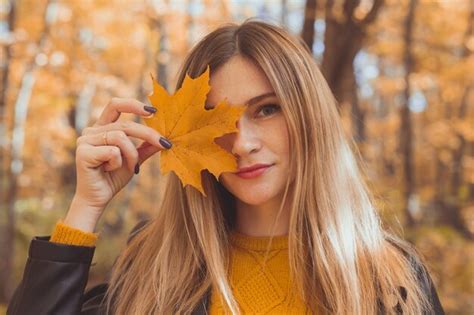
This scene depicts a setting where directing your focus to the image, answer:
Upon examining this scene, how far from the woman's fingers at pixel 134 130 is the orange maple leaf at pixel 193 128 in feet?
0.13

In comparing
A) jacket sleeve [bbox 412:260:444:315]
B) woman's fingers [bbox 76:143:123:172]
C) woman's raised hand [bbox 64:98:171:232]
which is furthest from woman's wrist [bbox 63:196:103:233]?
jacket sleeve [bbox 412:260:444:315]

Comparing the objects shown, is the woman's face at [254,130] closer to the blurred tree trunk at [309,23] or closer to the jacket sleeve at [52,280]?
the jacket sleeve at [52,280]

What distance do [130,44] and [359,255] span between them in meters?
8.95

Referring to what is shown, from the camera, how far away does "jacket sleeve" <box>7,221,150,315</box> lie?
1.61m

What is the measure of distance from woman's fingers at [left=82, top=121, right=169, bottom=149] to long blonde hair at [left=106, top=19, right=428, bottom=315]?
245 millimetres

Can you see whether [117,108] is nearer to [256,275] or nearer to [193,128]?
[193,128]

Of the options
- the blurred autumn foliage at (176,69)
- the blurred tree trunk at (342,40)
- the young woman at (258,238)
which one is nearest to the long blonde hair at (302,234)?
the young woman at (258,238)

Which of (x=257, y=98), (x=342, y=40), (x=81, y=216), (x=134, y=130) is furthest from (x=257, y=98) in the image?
(x=342, y=40)

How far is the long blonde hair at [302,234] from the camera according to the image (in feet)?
5.47

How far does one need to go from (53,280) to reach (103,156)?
381 mm

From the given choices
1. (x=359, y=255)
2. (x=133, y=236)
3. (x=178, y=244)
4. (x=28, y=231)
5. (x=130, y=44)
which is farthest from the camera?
(x=130, y=44)

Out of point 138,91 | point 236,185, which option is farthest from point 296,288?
point 138,91

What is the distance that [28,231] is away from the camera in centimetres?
857

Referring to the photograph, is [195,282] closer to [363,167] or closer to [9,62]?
[363,167]
